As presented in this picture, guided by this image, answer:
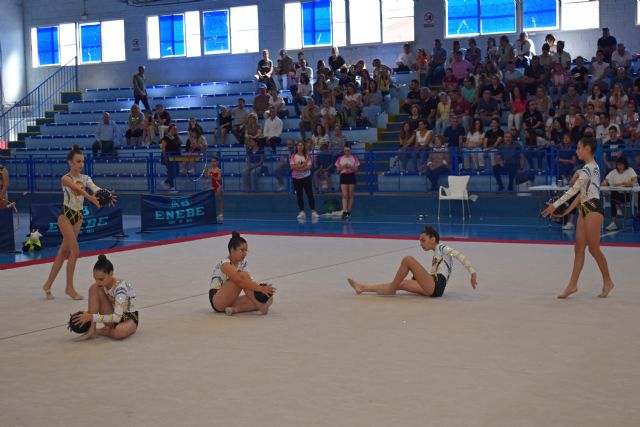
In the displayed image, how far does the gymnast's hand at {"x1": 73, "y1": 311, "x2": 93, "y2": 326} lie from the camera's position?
7758 millimetres

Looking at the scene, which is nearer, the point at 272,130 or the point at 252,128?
the point at 272,130

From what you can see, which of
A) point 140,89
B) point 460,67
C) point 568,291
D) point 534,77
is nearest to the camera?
point 568,291

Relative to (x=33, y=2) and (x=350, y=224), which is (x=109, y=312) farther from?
(x=33, y=2)

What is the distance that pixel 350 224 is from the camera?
19391 mm

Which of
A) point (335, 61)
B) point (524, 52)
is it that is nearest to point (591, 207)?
point (524, 52)

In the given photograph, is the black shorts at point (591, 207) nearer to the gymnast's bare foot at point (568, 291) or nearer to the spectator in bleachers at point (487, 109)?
the gymnast's bare foot at point (568, 291)

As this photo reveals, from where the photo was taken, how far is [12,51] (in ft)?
114

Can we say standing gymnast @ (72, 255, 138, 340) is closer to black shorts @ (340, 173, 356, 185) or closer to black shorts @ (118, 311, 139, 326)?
black shorts @ (118, 311, 139, 326)

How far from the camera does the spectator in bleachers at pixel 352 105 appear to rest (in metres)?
25.0

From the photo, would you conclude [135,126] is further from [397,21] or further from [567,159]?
[567,159]

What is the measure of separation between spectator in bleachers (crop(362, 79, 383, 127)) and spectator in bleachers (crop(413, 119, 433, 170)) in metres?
3.36

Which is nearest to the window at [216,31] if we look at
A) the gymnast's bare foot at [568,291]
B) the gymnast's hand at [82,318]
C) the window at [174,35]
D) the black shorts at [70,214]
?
the window at [174,35]

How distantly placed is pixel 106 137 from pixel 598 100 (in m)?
14.7

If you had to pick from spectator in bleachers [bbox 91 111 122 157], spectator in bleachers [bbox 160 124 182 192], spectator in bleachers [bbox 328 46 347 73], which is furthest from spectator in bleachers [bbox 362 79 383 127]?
spectator in bleachers [bbox 91 111 122 157]
